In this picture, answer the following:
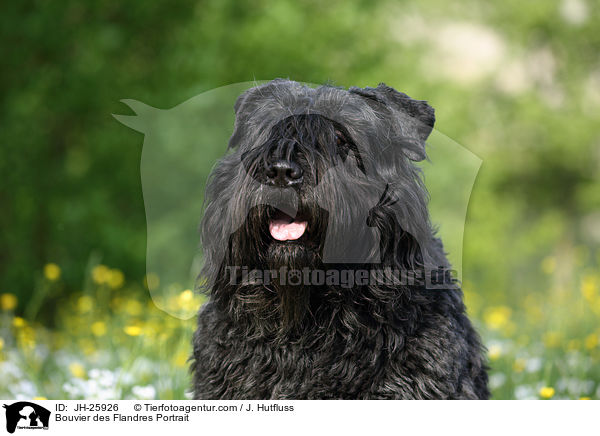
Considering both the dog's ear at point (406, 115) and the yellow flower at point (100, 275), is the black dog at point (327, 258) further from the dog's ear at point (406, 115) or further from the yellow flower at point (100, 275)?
the yellow flower at point (100, 275)

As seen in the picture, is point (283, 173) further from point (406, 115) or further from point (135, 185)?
point (135, 185)

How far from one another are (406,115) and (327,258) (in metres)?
0.84

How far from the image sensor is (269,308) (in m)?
3.08

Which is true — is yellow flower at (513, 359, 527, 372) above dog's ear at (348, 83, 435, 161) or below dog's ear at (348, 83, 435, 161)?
below

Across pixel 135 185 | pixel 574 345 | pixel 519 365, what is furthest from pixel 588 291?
pixel 135 185

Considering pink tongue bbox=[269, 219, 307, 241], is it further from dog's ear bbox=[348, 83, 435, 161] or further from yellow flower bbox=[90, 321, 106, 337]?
yellow flower bbox=[90, 321, 106, 337]

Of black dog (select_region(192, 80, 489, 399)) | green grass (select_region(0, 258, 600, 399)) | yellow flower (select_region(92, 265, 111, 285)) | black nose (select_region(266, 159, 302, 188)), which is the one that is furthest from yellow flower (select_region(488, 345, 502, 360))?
yellow flower (select_region(92, 265, 111, 285))

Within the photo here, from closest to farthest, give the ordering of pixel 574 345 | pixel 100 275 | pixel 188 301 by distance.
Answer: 1. pixel 188 301
2. pixel 574 345
3. pixel 100 275

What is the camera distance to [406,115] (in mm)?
3195

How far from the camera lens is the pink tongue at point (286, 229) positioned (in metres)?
2.91

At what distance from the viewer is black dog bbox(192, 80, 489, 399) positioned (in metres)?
2.88
